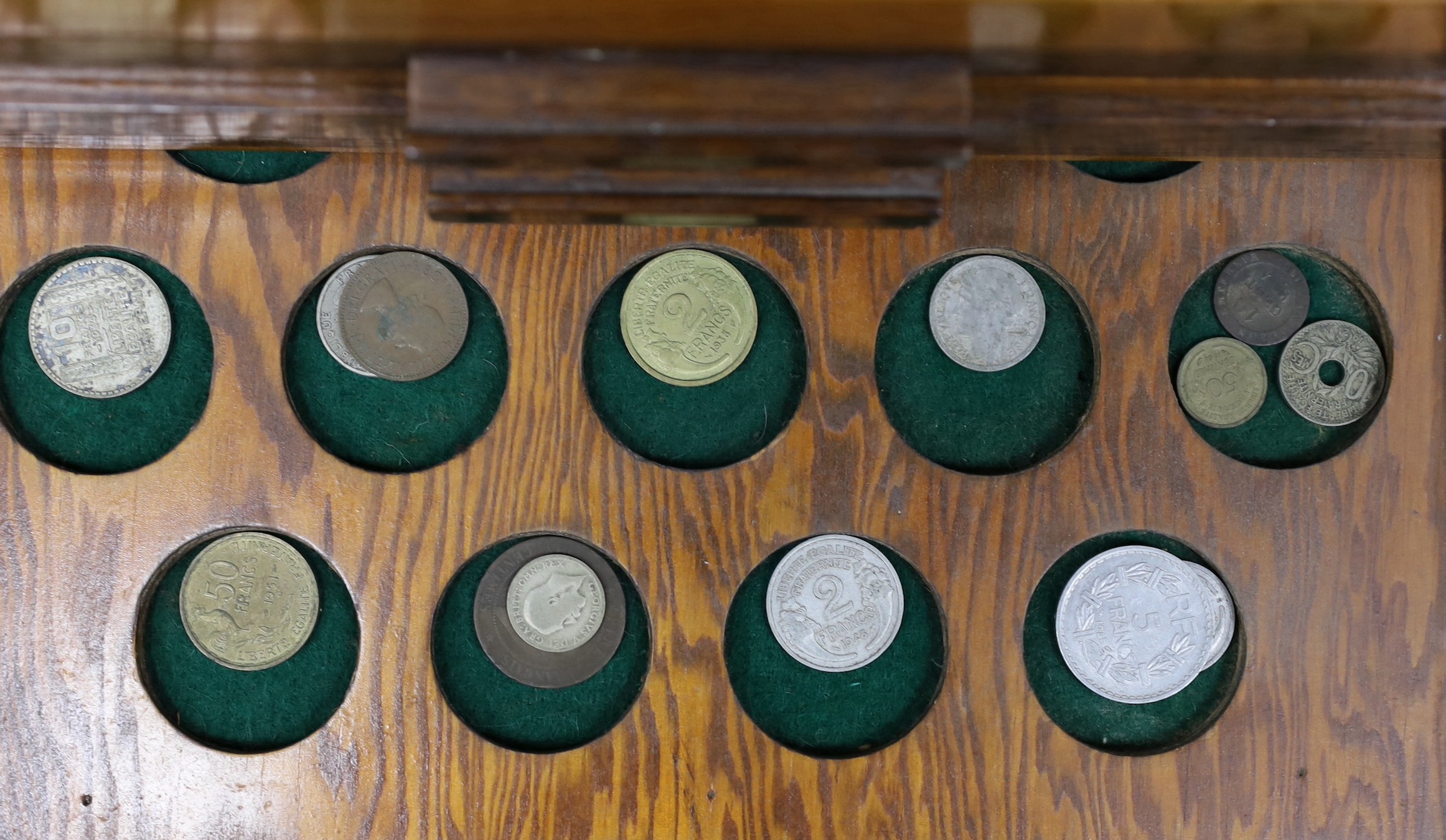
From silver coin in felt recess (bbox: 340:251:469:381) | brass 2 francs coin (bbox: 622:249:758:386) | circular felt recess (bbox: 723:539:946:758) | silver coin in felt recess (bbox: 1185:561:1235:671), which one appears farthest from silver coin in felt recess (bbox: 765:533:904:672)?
silver coin in felt recess (bbox: 340:251:469:381)

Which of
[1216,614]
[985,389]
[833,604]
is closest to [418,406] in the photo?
[833,604]

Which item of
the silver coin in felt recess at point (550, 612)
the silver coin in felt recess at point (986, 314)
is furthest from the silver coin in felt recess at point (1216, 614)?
the silver coin in felt recess at point (550, 612)

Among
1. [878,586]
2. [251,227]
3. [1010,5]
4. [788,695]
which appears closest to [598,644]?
[788,695]

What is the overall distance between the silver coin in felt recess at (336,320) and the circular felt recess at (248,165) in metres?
0.17

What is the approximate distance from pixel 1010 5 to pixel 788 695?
38.9 inches

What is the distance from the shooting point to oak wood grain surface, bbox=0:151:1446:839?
1487 millimetres

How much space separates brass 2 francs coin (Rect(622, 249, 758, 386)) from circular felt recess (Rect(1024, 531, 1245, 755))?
576 millimetres

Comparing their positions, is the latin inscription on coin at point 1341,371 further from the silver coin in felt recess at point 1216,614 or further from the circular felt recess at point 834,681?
the circular felt recess at point 834,681

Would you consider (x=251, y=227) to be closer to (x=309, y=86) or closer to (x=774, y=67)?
(x=309, y=86)

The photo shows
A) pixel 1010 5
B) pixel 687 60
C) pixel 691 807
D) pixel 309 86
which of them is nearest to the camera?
pixel 1010 5

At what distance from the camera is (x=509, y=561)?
4.96 feet

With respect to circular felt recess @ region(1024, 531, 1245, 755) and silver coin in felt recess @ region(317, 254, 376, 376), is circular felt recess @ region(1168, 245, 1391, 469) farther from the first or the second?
silver coin in felt recess @ region(317, 254, 376, 376)

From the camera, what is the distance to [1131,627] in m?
1.52

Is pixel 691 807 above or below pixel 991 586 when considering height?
below
